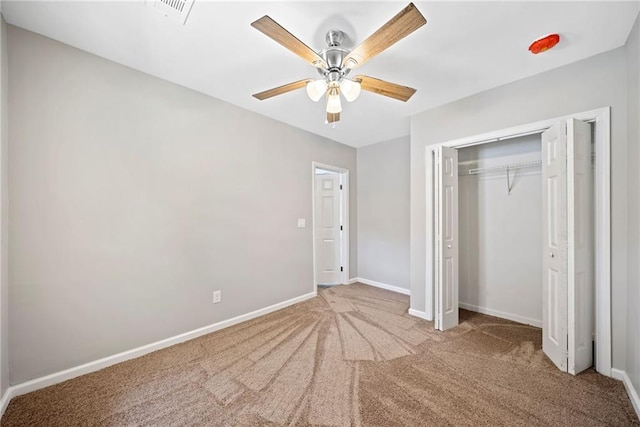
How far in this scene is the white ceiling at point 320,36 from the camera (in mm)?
1555

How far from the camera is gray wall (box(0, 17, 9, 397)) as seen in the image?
160cm

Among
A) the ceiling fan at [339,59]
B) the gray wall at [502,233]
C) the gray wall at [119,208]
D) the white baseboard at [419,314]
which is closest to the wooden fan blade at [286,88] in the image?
the ceiling fan at [339,59]

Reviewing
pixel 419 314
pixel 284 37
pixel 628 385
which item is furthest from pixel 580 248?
pixel 284 37

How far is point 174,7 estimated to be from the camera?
5.09ft

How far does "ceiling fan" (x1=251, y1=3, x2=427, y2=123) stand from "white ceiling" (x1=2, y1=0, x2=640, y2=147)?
19 centimetres

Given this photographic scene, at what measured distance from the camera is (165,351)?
7.54 ft

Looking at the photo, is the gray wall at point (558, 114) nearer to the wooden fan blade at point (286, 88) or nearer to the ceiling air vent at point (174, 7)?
the wooden fan blade at point (286, 88)

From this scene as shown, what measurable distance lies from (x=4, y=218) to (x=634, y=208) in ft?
13.9

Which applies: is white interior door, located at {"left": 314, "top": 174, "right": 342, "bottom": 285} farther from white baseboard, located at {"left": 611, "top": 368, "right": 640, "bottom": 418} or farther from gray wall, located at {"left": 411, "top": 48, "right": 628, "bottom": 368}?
white baseboard, located at {"left": 611, "top": 368, "right": 640, "bottom": 418}

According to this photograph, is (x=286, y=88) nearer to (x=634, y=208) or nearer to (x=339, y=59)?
(x=339, y=59)

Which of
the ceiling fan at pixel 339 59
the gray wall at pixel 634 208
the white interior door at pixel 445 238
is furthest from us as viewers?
the white interior door at pixel 445 238


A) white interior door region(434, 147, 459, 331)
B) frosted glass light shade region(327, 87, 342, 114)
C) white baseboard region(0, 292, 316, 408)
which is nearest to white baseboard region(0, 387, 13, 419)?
white baseboard region(0, 292, 316, 408)

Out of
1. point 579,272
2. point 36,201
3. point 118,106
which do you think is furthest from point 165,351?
point 579,272

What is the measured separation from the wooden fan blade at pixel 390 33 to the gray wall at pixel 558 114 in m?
1.67
